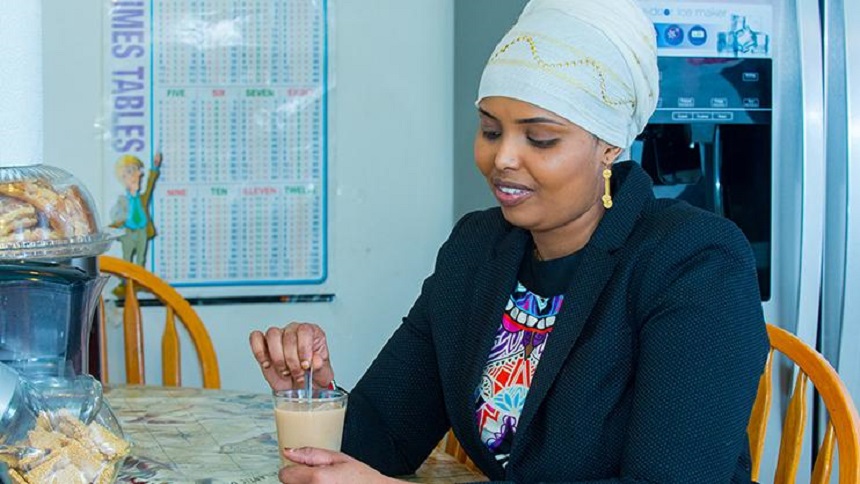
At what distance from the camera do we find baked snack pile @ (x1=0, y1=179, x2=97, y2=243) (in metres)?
1.58

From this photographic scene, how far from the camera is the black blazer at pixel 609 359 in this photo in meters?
1.35

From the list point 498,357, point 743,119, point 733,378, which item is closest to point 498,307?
point 498,357

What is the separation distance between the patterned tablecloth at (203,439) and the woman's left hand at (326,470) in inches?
7.1

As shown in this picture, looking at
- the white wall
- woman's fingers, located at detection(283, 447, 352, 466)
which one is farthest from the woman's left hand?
the white wall

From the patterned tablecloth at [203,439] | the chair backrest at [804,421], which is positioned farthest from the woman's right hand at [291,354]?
the chair backrest at [804,421]

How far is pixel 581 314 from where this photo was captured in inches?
59.1

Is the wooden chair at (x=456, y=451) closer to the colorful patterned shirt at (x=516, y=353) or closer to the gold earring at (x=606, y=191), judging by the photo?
the colorful patterned shirt at (x=516, y=353)

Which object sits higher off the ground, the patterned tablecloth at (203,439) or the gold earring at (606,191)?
the gold earring at (606,191)

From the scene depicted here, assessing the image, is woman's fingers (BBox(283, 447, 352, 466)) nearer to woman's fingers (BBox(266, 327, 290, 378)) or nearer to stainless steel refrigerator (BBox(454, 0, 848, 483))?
woman's fingers (BBox(266, 327, 290, 378))

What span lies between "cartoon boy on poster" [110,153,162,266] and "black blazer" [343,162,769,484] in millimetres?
1366

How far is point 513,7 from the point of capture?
8.40ft

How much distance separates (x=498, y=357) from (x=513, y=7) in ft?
3.82

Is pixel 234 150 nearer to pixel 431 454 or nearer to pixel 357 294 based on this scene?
pixel 357 294

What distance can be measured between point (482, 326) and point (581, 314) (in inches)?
6.8
